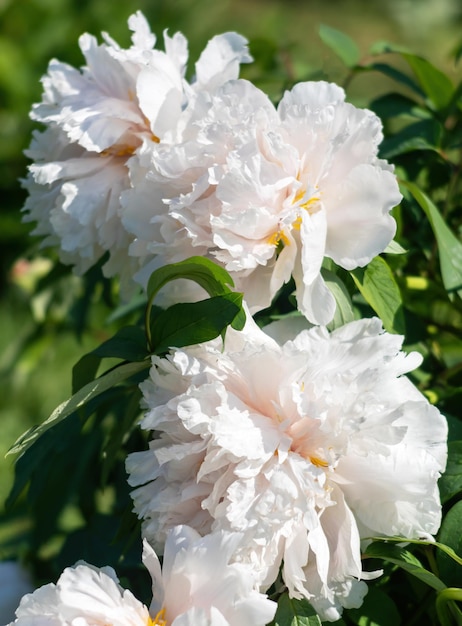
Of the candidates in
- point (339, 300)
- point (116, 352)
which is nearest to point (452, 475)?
point (339, 300)

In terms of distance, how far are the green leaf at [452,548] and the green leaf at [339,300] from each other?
0.16 m

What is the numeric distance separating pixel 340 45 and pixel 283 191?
0.43 metres

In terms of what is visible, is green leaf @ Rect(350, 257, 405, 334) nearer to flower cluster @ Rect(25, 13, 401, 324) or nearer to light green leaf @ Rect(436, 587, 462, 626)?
flower cluster @ Rect(25, 13, 401, 324)

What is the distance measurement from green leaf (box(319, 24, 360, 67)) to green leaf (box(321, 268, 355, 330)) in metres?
0.39

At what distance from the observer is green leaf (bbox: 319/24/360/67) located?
3.08ft

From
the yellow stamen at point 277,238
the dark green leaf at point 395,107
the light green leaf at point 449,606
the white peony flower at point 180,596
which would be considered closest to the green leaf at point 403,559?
the light green leaf at point 449,606

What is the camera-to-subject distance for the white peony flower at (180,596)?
0.50 m

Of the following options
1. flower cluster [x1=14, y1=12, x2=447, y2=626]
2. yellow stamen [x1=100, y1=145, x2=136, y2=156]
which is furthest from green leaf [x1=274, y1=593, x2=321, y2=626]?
yellow stamen [x1=100, y1=145, x2=136, y2=156]

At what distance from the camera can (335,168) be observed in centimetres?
59

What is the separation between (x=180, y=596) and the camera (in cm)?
Answer: 52

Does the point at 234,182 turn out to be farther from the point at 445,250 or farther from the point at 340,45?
the point at 340,45

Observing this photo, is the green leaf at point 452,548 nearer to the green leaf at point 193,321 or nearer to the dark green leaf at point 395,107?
the green leaf at point 193,321

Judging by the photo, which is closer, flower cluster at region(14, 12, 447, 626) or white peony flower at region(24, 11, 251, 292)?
flower cluster at region(14, 12, 447, 626)

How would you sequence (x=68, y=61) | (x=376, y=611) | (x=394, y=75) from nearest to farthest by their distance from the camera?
(x=376, y=611) < (x=394, y=75) < (x=68, y=61)
